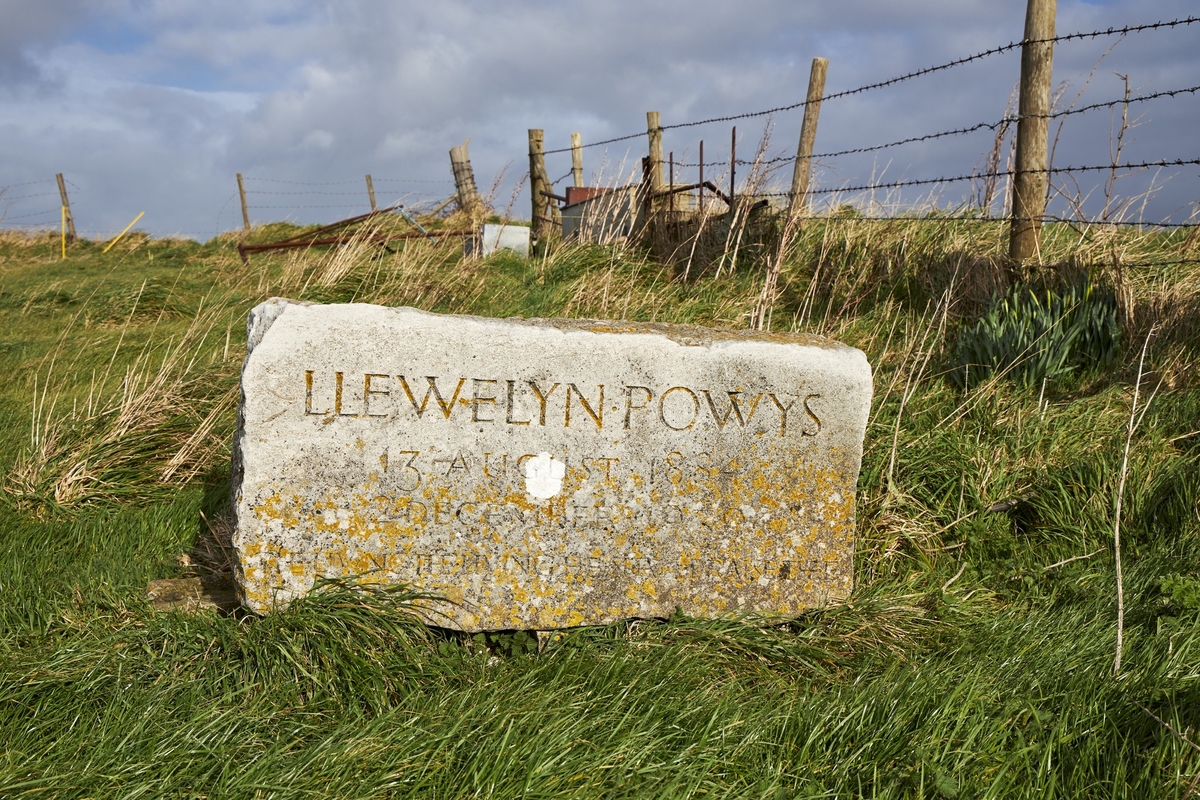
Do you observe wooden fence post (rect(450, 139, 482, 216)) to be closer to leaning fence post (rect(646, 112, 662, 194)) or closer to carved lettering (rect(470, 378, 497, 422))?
leaning fence post (rect(646, 112, 662, 194))

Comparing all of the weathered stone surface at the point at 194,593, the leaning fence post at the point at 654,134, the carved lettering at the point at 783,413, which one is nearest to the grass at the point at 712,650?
the weathered stone surface at the point at 194,593

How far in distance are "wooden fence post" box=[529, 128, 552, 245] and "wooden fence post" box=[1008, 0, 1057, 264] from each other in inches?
175

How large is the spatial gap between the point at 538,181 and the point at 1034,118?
183 inches

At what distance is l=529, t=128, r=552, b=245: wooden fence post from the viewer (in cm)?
820

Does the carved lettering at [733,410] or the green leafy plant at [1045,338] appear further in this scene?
the green leafy plant at [1045,338]

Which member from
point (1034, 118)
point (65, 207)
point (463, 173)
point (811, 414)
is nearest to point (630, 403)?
point (811, 414)

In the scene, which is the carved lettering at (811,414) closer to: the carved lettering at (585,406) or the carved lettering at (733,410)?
the carved lettering at (733,410)

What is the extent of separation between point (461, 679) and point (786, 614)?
1.10 meters

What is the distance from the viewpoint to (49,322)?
23.1ft

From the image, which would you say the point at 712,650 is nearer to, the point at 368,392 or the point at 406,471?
the point at 406,471

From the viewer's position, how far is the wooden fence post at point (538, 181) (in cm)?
820

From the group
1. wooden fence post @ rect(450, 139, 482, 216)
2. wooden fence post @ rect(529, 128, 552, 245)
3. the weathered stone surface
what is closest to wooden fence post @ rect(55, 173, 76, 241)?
wooden fence post @ rect(450, 139, 482, 216)

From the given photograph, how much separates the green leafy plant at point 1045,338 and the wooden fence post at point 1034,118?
441 millimetres

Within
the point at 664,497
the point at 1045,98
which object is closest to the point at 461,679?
the point at 664,497
